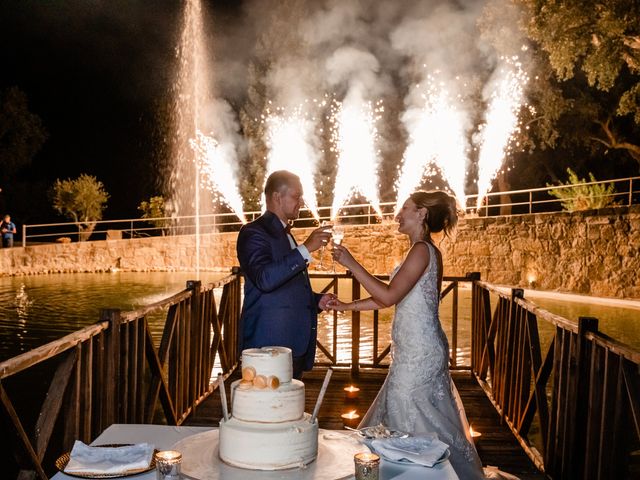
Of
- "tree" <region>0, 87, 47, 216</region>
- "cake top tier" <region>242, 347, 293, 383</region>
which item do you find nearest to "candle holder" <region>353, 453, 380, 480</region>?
"cake top tier" <region>242, 347, 293, 383</region>

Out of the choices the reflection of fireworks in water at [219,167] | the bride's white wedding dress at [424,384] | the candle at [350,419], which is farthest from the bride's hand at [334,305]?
the reflection of fireworks in water at [219,167]

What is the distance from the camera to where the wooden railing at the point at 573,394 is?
3.12 meters

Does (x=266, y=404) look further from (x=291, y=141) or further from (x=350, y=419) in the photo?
(x=291, y=141)

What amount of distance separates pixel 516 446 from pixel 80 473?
3.67 meters

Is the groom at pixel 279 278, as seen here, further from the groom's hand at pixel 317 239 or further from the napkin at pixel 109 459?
the napkin at pixel 109 459

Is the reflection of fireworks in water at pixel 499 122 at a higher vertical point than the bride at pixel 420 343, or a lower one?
higher

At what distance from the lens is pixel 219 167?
31.1m

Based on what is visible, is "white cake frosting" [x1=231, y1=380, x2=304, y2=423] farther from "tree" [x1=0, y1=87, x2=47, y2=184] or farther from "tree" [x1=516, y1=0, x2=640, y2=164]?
"tree" [x1=0, y1=87, x2=47, y2=184]

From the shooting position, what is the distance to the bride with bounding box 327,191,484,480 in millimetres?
3533

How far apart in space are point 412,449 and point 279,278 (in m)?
1.30

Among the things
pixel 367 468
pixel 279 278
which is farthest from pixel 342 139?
pixel 367 468

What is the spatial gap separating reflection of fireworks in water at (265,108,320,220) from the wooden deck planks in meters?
22.7

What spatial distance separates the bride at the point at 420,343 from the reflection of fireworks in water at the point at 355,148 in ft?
78.6

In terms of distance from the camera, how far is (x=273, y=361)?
2.05 m
